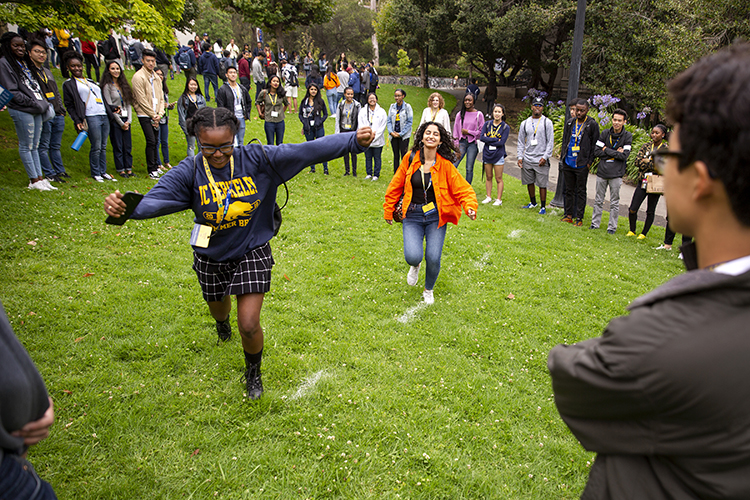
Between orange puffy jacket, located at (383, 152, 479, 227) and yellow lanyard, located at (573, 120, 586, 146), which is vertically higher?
yellow lanyard, located at (573, 120, 586, 146)

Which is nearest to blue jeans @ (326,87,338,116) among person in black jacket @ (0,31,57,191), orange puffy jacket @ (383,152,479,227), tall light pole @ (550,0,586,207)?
tall light pole @ (550,0,586,207)

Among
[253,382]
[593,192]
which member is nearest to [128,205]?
[253,382]

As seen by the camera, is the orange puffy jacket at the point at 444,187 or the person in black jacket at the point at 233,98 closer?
the orange puffy jacket at the point at 444,187

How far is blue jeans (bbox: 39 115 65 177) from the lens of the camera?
28.1 ft

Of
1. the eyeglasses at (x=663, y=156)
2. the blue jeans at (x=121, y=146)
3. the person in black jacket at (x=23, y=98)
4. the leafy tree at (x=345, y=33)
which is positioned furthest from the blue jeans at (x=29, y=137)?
the leafy tree at (x=345, y=33)

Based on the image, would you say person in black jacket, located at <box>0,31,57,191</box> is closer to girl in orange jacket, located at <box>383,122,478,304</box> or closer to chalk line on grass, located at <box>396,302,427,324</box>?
girl in orange jacket, located at <box>383,122,478,304</box>

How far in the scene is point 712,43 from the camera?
15.7 m

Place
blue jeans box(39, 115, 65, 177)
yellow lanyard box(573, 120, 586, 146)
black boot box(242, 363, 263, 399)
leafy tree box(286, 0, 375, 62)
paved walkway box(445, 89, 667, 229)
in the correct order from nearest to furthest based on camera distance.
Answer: black boot box(242, 363, 263, 399)
blue jeans box(39, 115, 65, 177)
yellow lanyard box(573, 120, 586, 146)
paved walkway box(445, 89, 667, 229)
leafy tree box(286, 0, 375, 62)

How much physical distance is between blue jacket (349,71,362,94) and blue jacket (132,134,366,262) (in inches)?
764

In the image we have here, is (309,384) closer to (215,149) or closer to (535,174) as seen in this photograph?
(215,149)

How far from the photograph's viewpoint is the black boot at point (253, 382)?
3.99m

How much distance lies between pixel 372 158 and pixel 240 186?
31.0 feet

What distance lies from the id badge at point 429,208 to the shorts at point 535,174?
18.6 feet

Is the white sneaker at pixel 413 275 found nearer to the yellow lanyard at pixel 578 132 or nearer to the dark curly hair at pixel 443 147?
the dark curly hair at pixel 443 147
